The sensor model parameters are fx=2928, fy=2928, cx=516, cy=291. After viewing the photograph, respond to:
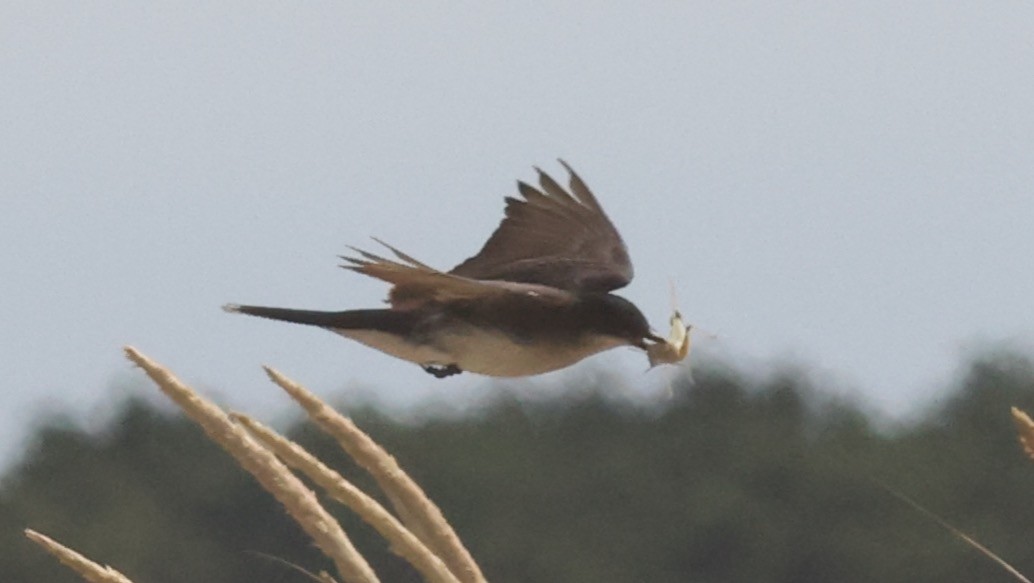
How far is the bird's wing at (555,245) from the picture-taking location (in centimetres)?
608

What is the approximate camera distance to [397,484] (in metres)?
3.28

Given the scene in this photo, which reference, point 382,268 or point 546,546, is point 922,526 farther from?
point 382,268

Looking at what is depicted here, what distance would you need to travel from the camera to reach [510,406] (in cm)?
5638

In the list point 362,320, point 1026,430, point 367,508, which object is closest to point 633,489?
point 362,320

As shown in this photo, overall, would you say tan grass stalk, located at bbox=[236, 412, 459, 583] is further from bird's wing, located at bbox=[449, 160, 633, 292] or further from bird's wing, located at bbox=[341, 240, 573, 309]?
bird's wing, located at bbox=[449, 160, 633, 292]

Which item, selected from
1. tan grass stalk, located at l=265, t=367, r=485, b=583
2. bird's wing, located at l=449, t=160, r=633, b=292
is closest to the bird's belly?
bird's wing, located at l=449, t=160, r=633, b=292

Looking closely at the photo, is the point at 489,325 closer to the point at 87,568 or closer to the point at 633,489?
the point at 87,568

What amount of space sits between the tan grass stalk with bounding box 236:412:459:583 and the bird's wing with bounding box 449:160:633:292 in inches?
95.3

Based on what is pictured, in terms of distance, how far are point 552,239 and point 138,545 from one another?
44.3 meters

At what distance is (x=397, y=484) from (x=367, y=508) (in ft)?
0.48

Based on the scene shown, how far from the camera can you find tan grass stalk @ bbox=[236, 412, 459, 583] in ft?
10.1

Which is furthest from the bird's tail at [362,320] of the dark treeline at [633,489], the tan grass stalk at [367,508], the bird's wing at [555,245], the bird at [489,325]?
the dark treeline at [633,489]

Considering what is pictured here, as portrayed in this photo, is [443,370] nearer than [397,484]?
No

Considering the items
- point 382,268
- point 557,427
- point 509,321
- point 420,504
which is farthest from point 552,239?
point 557,427
